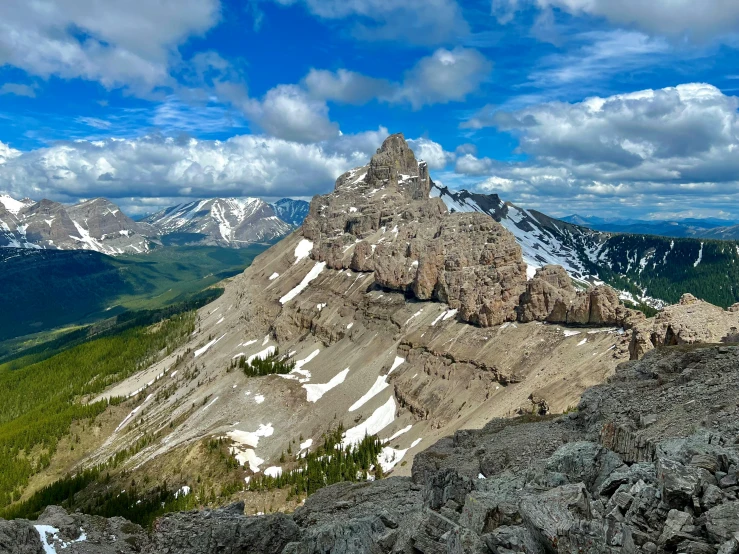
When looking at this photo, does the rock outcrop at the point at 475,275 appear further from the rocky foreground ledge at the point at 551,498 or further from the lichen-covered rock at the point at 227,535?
the lichen-covered rock at the point at 227,535

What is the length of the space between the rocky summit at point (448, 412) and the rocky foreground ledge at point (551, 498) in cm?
10

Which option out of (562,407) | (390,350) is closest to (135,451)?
(390,350)

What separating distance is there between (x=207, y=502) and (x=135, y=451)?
4333 cm

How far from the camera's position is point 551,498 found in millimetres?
19688

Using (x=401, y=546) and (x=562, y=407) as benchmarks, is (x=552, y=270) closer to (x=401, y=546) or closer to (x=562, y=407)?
(x=562, y=407)

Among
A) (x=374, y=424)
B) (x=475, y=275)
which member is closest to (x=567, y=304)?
(x=475, y=275)

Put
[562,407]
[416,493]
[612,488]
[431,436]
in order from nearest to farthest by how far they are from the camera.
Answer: [612,488] < [416,493] < [562,407] < [431,436]

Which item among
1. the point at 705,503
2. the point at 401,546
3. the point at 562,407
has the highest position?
the point at 705,503

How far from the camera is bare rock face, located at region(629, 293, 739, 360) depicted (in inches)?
2195

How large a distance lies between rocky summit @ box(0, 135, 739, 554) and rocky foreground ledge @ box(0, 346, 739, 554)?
10 cm

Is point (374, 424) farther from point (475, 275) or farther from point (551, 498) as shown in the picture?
point (551, 498)

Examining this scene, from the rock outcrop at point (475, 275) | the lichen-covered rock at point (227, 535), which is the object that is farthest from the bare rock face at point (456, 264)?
the lichen-covered rock at point (227, 535)

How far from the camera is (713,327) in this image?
185ft

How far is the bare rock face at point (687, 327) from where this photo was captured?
55.8m
